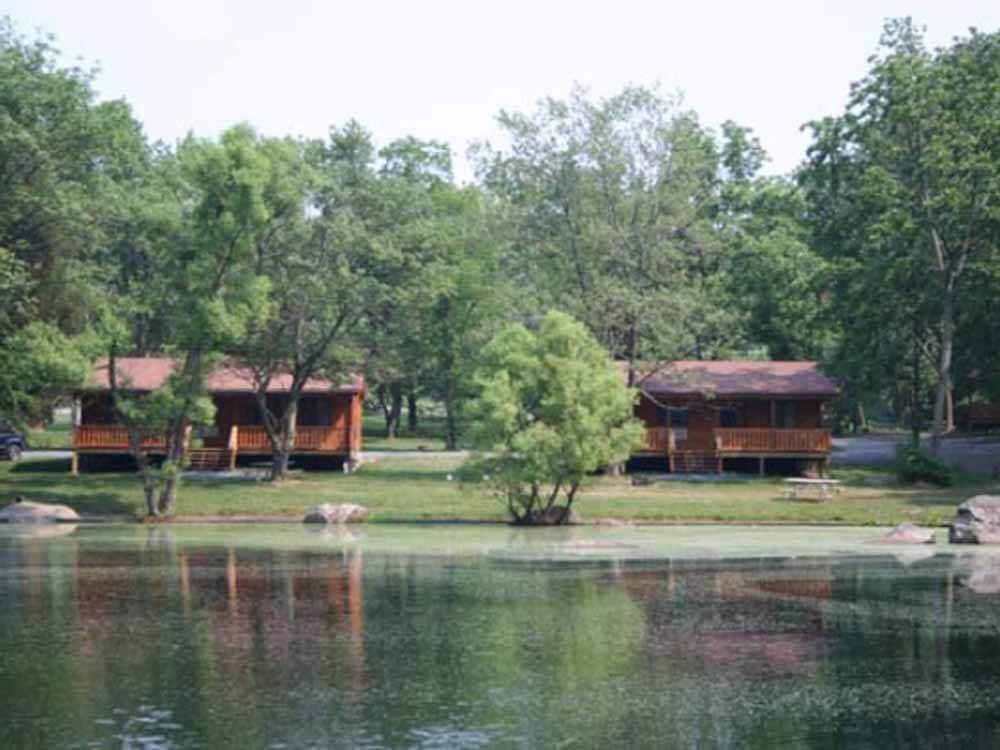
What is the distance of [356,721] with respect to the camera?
18.5m

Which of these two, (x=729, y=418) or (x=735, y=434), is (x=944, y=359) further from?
(x=729, y=418)

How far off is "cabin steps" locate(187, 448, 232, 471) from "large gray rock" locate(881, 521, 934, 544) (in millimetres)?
28970

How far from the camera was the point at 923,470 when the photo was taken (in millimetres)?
56406

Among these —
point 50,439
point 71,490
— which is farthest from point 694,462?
point 50,439

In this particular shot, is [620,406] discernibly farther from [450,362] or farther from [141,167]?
[141,167]

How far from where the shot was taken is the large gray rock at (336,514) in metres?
48.6

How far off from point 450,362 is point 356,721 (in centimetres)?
5716

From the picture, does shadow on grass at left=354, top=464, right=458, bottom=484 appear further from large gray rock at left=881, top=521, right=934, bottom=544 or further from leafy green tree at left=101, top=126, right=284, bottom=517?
large gray rock at left=881, top=521, right=934, bottom=544

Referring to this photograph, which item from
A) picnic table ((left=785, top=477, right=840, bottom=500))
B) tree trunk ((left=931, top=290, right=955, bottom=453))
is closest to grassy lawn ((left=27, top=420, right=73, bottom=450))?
picnic table ((left=785, top=477, right=840, bottom=500))

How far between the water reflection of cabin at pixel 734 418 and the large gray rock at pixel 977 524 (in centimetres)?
1778

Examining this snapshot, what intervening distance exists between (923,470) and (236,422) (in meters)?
29.0

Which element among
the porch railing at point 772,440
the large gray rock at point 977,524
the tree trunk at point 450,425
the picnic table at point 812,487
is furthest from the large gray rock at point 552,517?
the tree trunk at point 450,425

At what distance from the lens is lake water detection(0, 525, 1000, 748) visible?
60.3 feet

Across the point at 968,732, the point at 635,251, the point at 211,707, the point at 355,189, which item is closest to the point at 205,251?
the point at 355,189
